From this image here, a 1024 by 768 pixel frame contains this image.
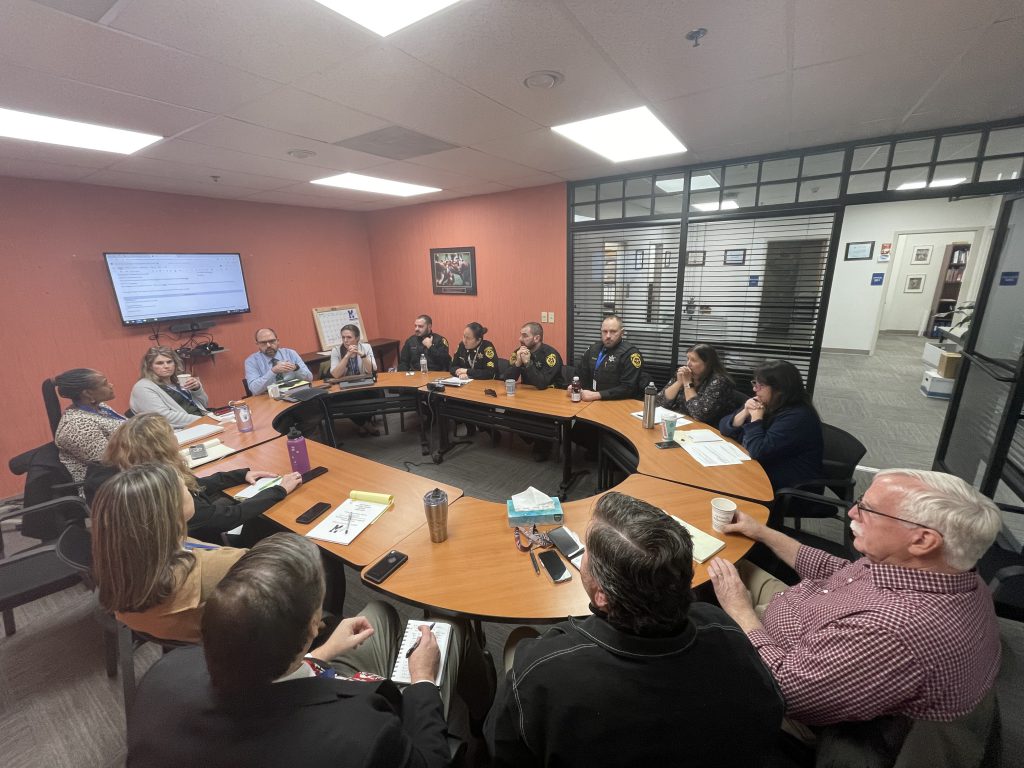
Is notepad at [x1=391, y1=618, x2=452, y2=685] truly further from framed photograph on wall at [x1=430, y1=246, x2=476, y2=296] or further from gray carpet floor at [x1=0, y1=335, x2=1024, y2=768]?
framed photograph on wall at [x1=430, y1=246, x2=476, y2=296]

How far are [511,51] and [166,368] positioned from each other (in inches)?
133

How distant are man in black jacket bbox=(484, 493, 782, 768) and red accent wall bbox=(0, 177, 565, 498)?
13.8 ft

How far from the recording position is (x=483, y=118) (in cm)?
241

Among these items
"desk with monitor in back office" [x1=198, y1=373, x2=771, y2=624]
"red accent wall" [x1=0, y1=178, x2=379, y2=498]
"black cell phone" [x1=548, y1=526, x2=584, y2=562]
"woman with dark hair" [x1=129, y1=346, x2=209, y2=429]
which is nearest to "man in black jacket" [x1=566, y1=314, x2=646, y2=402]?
"desk with monitor in back office" [x1=198, y1=373, x2=771, y2=624]

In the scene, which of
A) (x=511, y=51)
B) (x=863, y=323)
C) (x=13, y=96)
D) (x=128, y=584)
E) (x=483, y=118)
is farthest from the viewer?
(x=863, y=323)

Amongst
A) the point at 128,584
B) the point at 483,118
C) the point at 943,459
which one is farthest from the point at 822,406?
the point at 128,584

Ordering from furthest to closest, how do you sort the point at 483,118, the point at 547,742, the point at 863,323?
the point at 863,323 < the point at 483,118 < the point at 547,742

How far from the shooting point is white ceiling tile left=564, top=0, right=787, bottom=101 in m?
1.42

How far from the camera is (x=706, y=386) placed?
3.05m

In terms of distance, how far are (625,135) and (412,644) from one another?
3225 mm

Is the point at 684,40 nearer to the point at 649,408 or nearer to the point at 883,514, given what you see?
the point at 883,514

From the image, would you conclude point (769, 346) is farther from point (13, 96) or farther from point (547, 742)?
point (13, 96)

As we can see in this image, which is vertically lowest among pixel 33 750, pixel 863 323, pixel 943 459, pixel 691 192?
pixel 33 750

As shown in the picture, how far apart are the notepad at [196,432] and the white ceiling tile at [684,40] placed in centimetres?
332
